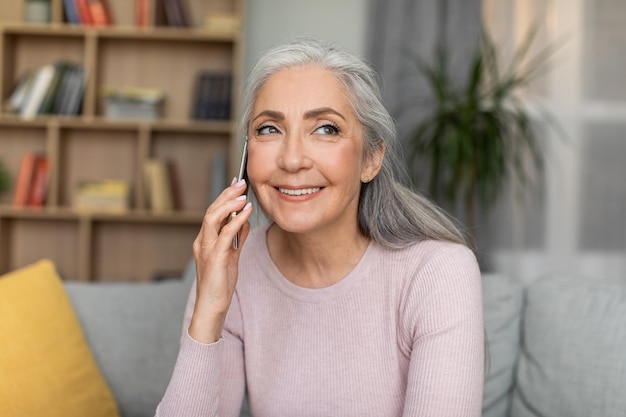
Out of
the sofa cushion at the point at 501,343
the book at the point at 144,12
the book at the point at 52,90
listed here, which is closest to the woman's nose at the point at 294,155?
the sofa cushion at the point at 501,343

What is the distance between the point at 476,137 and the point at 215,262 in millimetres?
2561

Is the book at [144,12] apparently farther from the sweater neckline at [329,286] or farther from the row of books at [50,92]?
the sweater neckline at [329,286]

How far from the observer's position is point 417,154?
3916 millimetres

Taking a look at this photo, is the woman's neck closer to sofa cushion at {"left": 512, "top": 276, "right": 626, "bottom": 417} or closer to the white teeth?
the white teeth

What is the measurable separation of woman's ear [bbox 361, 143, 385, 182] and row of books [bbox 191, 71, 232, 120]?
8.57 ft

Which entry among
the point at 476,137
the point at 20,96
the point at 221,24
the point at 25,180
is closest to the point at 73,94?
the point at 20,96

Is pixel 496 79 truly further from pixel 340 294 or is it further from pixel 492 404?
pixel 340 294

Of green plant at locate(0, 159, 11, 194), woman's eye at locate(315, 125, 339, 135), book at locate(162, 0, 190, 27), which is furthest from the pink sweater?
green plant at locate(0, 159, 11, 194)

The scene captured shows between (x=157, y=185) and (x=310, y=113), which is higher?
(x=310, y=113)

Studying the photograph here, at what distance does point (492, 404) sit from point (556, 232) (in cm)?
249

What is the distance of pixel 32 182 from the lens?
4246 mm

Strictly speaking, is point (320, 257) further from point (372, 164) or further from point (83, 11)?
point (83, 11)

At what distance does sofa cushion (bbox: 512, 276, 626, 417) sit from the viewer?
5.74ft

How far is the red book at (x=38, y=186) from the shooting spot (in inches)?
166
